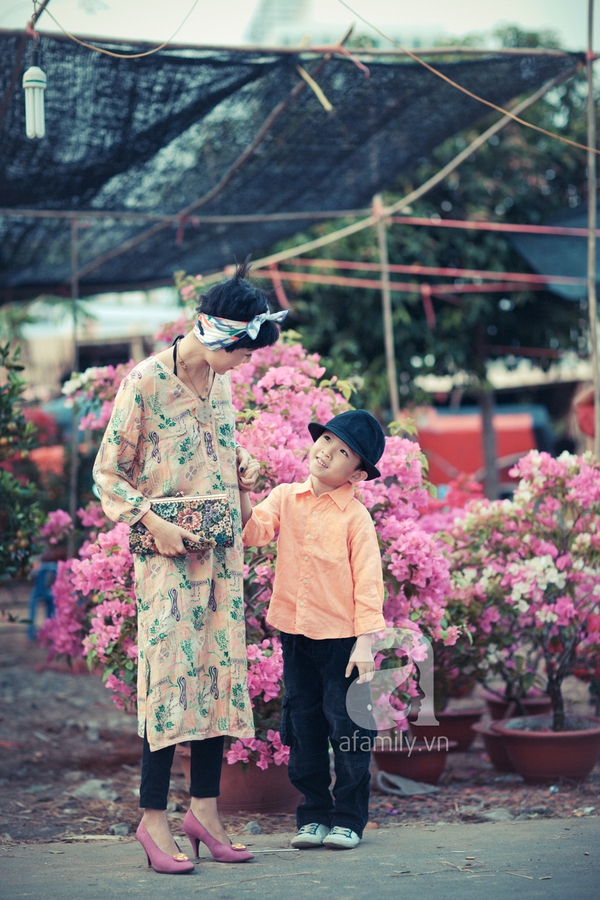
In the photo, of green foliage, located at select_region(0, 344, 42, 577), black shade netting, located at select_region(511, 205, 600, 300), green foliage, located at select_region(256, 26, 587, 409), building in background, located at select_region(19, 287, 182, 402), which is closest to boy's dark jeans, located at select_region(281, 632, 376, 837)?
green foliage, located at select_region(0, 344, 42, 577)

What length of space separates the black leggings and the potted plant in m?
1.59

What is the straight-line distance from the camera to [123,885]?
252 cm

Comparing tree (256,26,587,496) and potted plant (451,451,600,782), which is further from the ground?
tree (256,26,587,496)

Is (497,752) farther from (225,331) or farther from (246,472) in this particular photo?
(225,331)

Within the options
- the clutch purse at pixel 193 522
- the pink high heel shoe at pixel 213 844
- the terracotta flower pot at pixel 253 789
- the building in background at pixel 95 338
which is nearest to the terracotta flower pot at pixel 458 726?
the terracotta flower pot at pixel 253 789

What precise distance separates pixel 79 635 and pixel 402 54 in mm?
3240

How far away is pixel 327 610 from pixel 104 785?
72.7 inches

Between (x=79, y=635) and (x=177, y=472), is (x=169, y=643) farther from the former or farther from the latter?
(x=79, y=635)

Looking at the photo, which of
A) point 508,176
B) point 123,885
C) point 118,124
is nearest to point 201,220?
point 118,124

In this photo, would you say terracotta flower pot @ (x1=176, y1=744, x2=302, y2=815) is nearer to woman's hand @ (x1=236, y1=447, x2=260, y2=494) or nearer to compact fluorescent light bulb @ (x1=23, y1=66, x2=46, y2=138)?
woman's hand @ (x1=236, y1=447, x2=260, y2=494)

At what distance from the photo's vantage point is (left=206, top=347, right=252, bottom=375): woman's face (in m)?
2.74

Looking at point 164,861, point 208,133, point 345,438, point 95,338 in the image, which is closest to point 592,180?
point 208,133

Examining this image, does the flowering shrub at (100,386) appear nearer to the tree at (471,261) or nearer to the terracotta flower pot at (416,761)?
the terracotta flower pot at (416,761)

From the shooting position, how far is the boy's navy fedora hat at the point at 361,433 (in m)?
2.95
